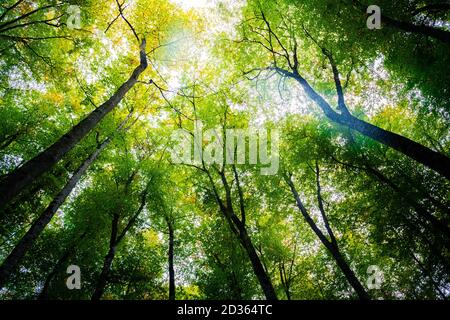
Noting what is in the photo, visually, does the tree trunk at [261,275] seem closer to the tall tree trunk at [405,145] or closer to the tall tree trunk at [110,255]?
the tall tree trunk at [405,145]

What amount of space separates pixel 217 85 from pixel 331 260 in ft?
52.1

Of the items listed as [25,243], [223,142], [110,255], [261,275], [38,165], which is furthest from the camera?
[223,142]

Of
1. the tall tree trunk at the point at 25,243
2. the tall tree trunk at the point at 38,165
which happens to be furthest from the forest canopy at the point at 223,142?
the tall tree trunk at the point at 38,165

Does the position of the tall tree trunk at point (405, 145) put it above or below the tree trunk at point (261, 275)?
above

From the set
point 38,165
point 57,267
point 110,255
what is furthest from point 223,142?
point 57,267

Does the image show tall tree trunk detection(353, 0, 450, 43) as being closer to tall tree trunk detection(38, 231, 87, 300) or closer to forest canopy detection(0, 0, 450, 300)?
forest canopy detection(0, 0, 450, 300)

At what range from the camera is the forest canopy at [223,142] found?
916 cm

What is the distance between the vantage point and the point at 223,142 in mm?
13258

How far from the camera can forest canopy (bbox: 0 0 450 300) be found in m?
9.16

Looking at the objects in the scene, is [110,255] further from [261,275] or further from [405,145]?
[405,145]

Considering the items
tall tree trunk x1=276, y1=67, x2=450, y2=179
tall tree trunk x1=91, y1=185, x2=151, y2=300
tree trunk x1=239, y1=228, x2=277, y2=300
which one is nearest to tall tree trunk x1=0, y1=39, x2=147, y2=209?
tall tree trunk x1=276, y1=67, x2=450, y2=179
